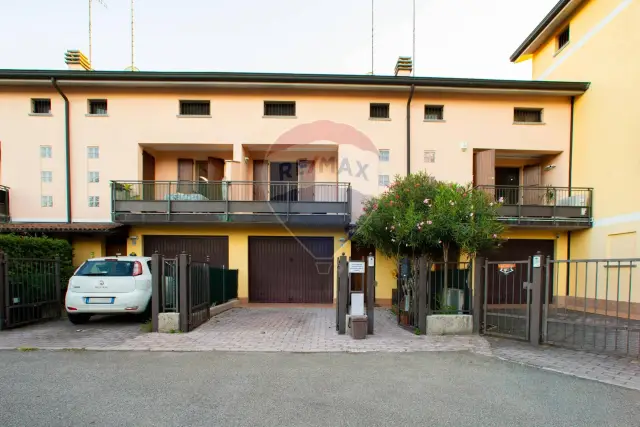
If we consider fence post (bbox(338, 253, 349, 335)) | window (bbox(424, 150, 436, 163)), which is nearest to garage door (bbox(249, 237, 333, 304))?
window (bbox(424, 150, 436, 163))

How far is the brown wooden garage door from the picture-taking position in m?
11.3

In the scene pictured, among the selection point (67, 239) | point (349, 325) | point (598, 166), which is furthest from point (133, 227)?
point (598, 166)

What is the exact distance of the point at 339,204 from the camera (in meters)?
10.4

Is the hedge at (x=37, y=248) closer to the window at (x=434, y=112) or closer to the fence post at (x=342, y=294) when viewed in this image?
the fence post at (x=342, y=294)

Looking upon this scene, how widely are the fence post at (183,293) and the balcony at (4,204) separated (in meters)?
8.54

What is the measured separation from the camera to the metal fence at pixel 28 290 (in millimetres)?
6637

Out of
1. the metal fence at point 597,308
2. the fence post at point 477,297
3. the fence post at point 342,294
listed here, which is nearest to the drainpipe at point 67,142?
the fence post at point 342,294

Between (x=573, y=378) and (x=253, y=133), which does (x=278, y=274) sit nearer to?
(x=253, y=133)

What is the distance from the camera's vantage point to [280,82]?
36.2 ft

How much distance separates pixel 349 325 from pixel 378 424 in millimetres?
3419

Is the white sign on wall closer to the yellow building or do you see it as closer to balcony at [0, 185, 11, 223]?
the yellow building

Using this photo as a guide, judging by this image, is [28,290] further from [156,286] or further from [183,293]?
[183,293]

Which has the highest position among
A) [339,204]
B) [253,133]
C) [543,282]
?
[253,133]

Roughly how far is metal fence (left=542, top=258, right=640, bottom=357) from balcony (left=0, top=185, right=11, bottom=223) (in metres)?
15.0
